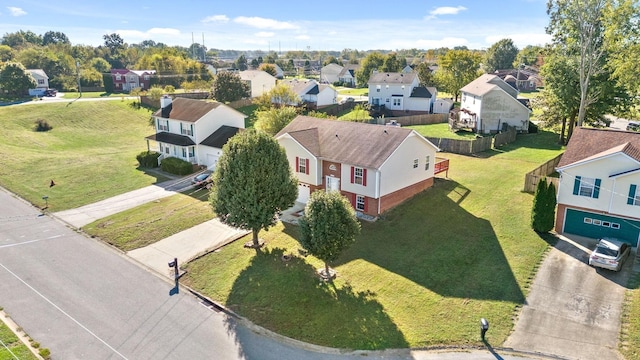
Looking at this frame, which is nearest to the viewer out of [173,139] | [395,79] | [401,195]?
[401,195]

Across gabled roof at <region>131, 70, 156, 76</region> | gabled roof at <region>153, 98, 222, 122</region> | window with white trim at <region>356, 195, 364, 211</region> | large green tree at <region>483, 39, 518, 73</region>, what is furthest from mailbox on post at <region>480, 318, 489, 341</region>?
large green tree at <region>483, 39, 518, 73</region>

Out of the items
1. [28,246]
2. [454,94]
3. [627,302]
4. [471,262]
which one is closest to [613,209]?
[627,302]

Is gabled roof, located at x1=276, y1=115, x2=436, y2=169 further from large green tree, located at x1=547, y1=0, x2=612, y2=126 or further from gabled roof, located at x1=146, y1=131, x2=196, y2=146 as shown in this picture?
large green tree, located at x1=547, y1=0, x2=612, y2=126

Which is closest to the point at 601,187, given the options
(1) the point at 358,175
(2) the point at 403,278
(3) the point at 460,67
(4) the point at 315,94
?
(2) the point at 403,278

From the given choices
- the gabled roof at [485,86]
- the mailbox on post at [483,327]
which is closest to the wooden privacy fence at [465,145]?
the gabled roof at [485,86]

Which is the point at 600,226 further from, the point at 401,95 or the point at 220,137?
the point at 401,95
